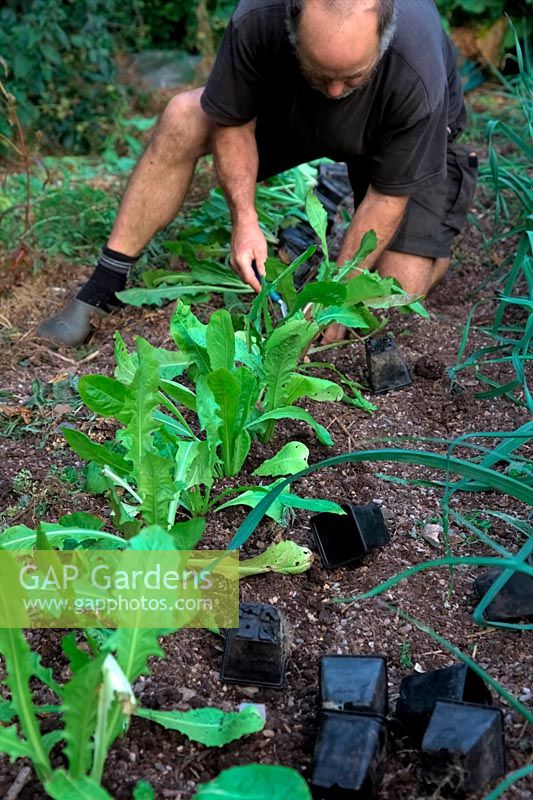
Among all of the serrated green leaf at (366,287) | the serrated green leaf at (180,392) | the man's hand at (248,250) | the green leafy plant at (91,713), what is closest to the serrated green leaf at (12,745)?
the green leafy plant at (91,713)

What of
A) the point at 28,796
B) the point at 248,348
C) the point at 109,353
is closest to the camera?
the point at 28,796

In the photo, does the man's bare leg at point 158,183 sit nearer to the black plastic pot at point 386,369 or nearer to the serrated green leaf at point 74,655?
the black plastic pot at point 386,369

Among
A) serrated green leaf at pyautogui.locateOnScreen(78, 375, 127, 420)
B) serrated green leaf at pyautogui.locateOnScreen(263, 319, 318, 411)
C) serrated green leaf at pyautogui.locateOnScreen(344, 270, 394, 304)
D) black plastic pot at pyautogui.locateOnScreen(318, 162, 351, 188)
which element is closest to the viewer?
serrated green leaf at pyautogui.locateOnScreen(78, 375, 127, 420)

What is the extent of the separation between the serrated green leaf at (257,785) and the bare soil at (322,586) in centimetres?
19

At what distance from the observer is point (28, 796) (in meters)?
1.42

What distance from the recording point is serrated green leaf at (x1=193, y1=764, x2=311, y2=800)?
4.03 ft

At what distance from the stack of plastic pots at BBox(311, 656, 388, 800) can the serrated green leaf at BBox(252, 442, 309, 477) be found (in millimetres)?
522

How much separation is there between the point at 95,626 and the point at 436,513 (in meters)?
0.85

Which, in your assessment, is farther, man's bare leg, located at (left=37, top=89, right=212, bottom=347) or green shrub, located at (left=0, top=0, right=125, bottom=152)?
green shrub, located at (left=0, top=0, right=125, bottom=152)

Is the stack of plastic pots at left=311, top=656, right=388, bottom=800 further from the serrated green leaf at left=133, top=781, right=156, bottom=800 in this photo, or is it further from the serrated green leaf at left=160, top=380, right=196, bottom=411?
the serrated green leaf at left=160, top=380, right=196, bottom=411

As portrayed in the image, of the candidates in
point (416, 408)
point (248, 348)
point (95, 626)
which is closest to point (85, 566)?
point (95, 626)

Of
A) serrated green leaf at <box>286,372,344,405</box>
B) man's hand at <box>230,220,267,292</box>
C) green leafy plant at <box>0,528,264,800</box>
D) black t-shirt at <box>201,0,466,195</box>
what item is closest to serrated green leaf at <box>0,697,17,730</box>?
green leafy plant at <box>0,528,264,800</box>

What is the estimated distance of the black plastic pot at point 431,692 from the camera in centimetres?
152

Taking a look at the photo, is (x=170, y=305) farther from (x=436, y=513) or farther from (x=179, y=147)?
(x=436, y=513)
